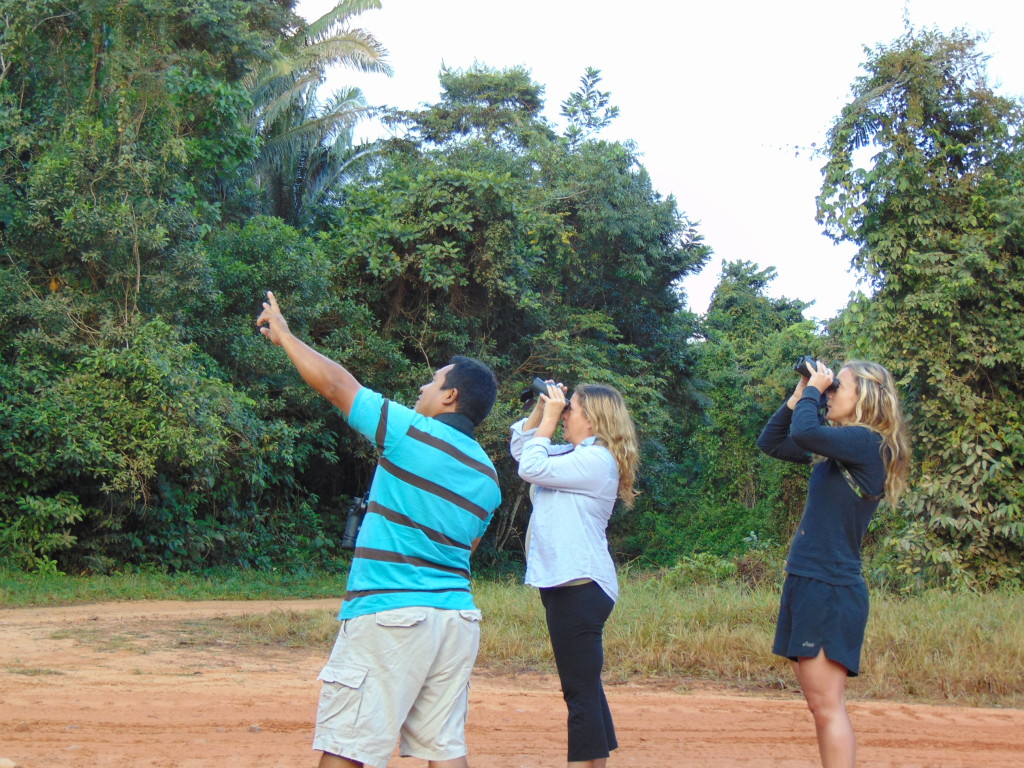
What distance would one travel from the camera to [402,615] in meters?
Answer: 2.85

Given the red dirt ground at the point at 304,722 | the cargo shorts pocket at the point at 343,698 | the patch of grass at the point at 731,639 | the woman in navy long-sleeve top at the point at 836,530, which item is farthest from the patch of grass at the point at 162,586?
the woman in navy long-sleeve top at the point at 836,530

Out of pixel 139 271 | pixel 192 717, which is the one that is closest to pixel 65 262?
pixel 139 271

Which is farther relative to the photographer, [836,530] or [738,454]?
[738,454]

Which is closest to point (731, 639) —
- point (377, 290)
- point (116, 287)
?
point (116, 287)

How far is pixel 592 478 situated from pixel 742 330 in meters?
24.8

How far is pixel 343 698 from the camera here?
9.22 ft

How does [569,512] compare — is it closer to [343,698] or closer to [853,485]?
[853,485]

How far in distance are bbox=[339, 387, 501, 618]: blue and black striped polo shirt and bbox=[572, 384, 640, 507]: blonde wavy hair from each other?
108cm

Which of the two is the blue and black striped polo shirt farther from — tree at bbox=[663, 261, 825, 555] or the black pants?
tree at bbox=[663, 261, 825, 555]

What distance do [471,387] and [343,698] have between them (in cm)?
105

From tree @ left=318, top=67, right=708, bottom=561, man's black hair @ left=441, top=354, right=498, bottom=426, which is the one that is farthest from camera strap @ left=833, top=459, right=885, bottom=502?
tree @ left=318, top=67, right=708, bottom=561

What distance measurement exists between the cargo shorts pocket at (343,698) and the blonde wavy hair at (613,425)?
1562 millimetres

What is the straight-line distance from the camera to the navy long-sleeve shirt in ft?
11.8

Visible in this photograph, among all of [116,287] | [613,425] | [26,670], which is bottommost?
[26,670]
